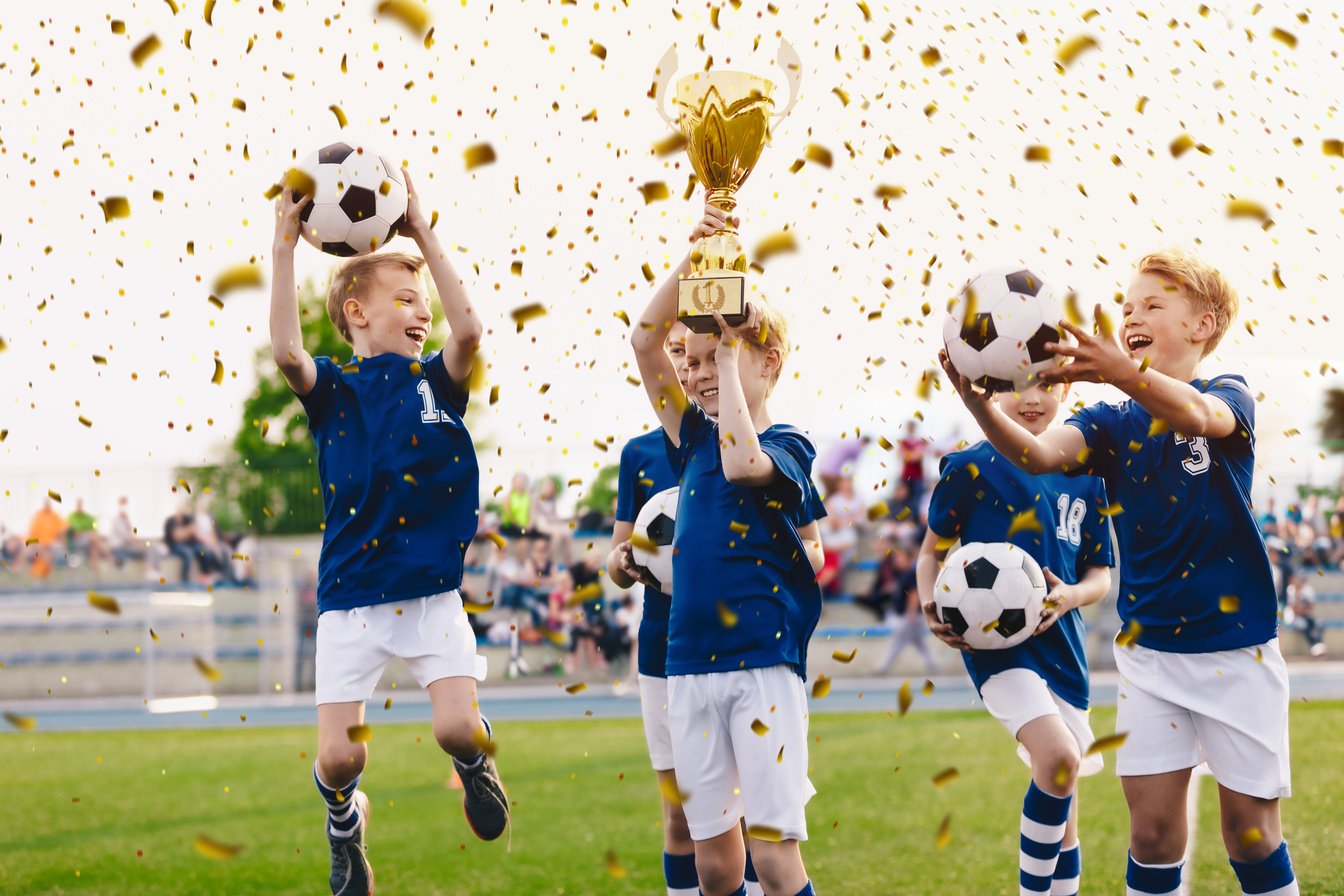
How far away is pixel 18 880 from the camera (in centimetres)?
701

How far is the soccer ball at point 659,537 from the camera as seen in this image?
16.3ft

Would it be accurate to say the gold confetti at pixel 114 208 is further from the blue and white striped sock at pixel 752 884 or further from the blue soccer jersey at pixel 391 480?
the blue and white striped sock at pixel 752 884

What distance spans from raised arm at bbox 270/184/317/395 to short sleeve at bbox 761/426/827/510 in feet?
5.20

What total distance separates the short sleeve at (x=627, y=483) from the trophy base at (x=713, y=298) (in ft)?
4.64

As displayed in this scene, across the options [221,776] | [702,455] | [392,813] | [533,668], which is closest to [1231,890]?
[702,455]

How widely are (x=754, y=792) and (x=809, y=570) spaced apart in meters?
0.75

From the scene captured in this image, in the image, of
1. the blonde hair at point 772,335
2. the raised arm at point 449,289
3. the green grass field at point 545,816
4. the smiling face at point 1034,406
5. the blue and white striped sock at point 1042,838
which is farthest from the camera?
the green grass field at point 545,816

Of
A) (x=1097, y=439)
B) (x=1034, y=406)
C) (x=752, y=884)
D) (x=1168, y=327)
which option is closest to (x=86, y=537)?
(x=752, y=884)

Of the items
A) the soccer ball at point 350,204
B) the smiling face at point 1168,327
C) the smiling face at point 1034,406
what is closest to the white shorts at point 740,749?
the smiling face at point 1168,327

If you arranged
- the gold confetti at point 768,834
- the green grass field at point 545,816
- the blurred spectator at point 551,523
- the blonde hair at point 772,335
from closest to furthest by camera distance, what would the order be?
the gold confetti at point 768,834 → the blonde hair at point 772,335 → the green grass field at point 545,816 → the blurred spectator at point 551,523

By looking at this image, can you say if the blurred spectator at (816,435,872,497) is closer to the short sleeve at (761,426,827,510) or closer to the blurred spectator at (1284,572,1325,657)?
the blurred spectator at (1284,572,1325,657)

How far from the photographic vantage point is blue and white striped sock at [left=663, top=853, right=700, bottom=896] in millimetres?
5066

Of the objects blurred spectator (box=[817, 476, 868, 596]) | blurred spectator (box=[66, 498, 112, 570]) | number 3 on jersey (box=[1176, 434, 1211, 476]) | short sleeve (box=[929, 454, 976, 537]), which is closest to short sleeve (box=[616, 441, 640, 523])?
short sleeve (box=[929, 454, 976, 537])

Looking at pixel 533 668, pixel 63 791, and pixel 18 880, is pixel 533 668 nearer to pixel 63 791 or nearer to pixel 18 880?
pixel 63 791
